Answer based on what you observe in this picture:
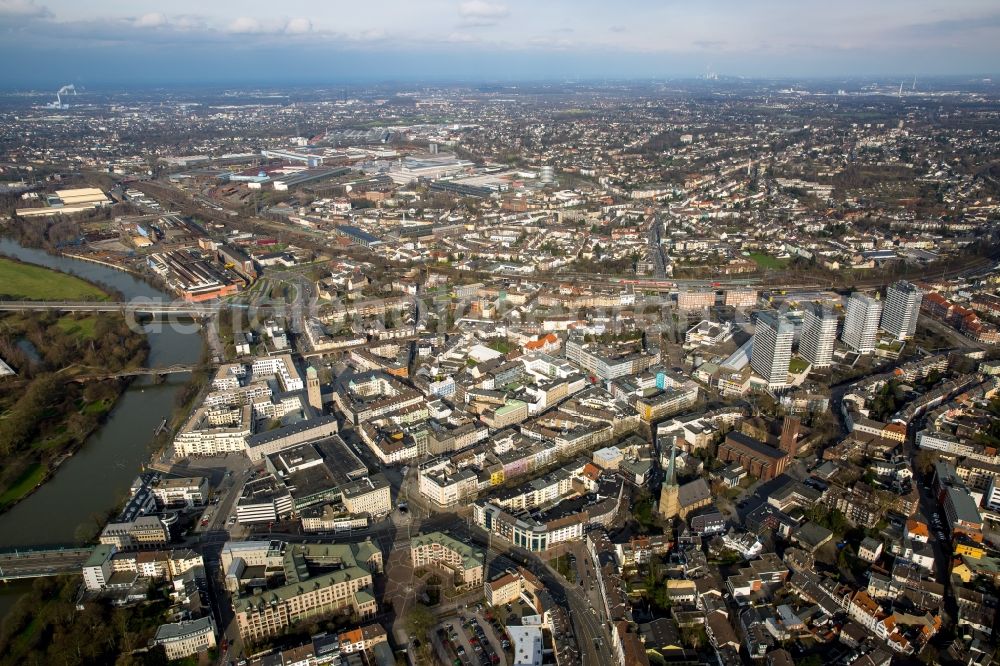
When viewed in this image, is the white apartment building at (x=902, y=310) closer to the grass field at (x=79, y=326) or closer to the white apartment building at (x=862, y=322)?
the white apartment building at (x=862, y=322)

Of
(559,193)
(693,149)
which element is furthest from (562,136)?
(559,193)

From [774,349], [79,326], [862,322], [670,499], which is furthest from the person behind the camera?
[79,326]

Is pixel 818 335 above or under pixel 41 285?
above

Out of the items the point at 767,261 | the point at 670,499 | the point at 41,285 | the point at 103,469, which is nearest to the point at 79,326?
the point at 41,285

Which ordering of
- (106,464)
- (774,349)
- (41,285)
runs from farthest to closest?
(41,285), (774,349), (106,464)

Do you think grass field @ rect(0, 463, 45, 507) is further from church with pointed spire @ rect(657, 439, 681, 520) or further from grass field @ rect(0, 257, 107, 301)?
church with pointed spire @ rect(657, 439, 681, 520)

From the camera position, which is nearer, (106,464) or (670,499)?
(670,499)

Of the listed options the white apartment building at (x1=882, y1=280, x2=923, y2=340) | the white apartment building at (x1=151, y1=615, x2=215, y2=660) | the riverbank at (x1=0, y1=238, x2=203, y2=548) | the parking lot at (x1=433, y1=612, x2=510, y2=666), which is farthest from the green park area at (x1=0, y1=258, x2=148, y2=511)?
the white apartment building at (x1=882, y1=280, x2=923, y2=340)

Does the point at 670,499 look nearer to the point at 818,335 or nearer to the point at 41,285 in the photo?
the point at 818,335

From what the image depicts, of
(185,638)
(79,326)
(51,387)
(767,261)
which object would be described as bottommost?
(185,638)
